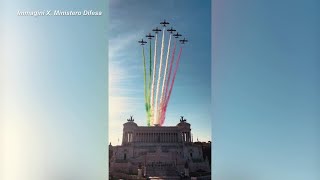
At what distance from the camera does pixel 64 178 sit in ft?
9.61

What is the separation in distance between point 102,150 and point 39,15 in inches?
46.8

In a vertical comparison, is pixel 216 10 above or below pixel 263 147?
above

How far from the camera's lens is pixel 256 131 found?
2.98 metres

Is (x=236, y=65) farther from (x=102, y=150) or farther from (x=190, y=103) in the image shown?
(x=102, y=150)

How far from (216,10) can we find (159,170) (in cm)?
139

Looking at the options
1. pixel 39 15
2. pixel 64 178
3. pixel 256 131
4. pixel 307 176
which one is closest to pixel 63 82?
pixel 39 15

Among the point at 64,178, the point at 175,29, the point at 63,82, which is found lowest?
the point at 64,178

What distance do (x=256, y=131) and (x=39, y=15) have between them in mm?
1967

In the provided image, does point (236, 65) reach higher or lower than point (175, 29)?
lower

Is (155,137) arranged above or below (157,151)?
above

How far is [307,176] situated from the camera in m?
2.90

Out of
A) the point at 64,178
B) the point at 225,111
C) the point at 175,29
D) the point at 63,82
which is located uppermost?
the point at 175,29

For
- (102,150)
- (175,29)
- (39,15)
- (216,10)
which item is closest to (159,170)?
(102,150)

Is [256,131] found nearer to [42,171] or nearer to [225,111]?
[225,111]
